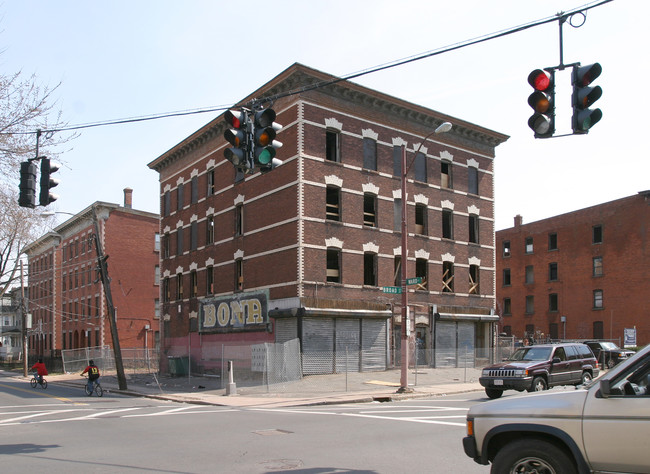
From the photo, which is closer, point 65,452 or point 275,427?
point 65,452

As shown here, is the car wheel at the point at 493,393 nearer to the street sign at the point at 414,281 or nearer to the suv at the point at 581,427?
the street sign at the point at 414,281

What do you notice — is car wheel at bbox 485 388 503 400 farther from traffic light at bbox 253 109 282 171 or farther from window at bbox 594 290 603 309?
window at bbox 594 290 603 309

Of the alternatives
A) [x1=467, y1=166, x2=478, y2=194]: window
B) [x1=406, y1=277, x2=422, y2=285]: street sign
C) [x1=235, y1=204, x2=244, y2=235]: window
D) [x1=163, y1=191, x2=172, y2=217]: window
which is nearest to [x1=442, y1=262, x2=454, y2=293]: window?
[x1=467, y1=166, x2=478, y2=194]: window

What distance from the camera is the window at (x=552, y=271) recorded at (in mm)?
61500

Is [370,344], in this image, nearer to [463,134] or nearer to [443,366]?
[443,366]

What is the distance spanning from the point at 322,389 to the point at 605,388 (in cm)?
2067

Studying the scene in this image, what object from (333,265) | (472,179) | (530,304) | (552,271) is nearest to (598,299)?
(552,271)

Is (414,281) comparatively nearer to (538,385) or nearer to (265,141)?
(538,385)

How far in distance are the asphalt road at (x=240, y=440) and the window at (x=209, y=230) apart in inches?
783

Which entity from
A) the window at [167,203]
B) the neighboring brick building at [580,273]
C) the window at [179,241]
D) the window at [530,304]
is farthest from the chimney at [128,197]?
the window at [530,304]

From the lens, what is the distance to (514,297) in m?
65.6

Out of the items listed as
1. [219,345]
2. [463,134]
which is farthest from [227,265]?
[463,134]

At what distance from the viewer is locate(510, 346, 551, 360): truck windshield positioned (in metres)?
20.4

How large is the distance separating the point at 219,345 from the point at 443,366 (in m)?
12.5
